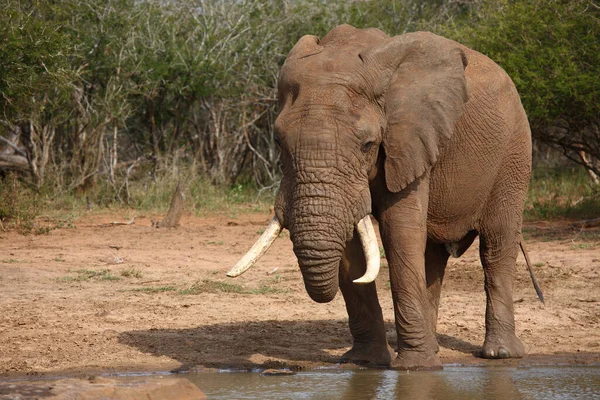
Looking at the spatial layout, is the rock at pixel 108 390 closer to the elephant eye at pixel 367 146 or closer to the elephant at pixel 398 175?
the elephant at pixel 398 175

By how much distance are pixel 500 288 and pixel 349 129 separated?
7.27 ft

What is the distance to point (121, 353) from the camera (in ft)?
22.2

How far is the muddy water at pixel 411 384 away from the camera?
224 inches

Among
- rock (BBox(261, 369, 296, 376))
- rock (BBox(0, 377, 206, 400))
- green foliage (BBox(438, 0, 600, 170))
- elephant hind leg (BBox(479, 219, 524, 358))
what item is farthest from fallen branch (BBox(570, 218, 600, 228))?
rock (BBox(0, 377, 206, 400))

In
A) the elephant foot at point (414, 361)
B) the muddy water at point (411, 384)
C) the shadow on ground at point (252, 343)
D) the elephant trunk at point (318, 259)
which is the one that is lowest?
the shadow on ground at point (252, 343)

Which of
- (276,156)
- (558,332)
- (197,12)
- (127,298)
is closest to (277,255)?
(127,298)

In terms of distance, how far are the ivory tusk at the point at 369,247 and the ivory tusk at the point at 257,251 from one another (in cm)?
46

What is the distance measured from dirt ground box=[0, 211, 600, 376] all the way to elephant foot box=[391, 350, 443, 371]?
72cm

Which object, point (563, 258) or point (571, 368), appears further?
point (563, 258)

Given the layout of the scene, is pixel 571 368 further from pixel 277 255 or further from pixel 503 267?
pixel 277 255

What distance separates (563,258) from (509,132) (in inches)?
147

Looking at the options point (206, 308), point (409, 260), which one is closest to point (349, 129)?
point (409, 260)

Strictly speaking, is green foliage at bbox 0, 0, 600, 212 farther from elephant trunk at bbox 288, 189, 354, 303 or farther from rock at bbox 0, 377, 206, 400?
elephant trunk at bbox 288, 189, 354, 303

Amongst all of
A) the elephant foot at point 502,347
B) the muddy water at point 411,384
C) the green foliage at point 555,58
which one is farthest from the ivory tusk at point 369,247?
the green foliage at point 555,58
